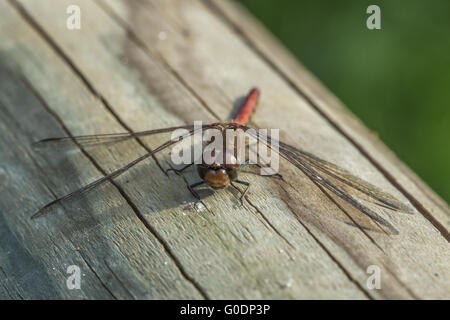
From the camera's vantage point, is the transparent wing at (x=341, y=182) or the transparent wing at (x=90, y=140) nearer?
the transparent wing at (x=341, y=182)

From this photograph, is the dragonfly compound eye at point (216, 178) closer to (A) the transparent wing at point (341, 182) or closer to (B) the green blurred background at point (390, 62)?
(A) the transparent wing at point (341, 182)

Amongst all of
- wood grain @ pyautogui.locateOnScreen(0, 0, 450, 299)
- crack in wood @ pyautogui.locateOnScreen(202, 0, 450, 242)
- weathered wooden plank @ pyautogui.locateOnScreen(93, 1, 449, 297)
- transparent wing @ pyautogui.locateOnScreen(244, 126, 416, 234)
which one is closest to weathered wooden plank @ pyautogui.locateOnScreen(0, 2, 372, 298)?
wood grain @ pyautogui.locateOnScreen(0, 0, 450, 299)

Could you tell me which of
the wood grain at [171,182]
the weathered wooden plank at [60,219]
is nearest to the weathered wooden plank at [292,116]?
the wood grain at [171,182]

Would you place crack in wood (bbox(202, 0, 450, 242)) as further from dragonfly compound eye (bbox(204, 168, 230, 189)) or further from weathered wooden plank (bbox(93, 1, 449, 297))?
dragonfly compound eye (bbox(204, 168, 230, 189))

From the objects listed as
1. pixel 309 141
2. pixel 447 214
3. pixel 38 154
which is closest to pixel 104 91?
pixel 38 154

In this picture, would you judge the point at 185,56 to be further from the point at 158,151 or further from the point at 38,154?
the point at 38,154

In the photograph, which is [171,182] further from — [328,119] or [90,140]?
[328,119]
